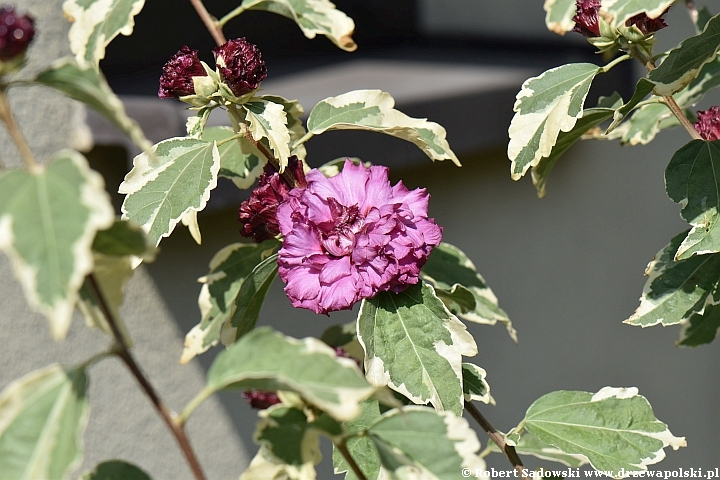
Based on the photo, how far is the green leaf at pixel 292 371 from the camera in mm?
368

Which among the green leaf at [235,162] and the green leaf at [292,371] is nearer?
the green leaf at [292,371]

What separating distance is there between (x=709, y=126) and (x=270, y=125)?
17.0 inches

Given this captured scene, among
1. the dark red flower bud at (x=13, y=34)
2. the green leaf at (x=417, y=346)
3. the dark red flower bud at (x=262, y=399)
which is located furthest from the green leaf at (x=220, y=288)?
the dark red flower bud at (x=13, y=34)

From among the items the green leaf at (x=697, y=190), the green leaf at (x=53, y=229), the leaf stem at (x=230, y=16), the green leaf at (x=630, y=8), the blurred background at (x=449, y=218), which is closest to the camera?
the green leaf at (x=53, y=229)

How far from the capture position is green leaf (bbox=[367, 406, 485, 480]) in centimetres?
44

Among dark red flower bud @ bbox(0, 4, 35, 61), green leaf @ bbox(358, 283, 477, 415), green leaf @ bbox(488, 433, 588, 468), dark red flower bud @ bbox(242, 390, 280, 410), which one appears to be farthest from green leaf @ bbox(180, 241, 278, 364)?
dark red flower bud @ bbox(0, 4, 35, 61)

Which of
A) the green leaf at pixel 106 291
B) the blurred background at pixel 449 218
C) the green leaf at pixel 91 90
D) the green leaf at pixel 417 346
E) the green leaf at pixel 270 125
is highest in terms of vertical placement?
the green leaf at pixel 91 90

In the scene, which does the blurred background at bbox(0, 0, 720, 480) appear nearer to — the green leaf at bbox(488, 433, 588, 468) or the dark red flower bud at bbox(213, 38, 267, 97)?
the dark red flower bud at bbox(213, 38, 267, 97)

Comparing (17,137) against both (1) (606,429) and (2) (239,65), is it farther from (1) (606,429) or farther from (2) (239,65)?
(1) (606,429)

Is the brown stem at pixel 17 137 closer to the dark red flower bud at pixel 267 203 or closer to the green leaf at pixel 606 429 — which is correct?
the dark red flower bud at pixel 267 203

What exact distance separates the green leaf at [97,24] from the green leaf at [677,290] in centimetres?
50

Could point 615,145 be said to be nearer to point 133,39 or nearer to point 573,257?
point 573,257

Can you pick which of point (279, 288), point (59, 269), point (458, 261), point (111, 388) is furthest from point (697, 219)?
point (111, 388)

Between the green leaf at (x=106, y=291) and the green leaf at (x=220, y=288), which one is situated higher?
the green leaf at (x=106, y=291)
